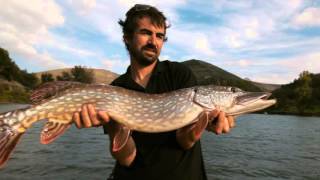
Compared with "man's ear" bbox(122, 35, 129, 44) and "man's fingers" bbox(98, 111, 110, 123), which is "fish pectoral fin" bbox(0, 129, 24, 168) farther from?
"man's ear" bbox(122, 35, 129, 44)

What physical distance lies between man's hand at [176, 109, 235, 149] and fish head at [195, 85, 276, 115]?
95mm

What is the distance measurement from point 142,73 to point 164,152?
1038mm

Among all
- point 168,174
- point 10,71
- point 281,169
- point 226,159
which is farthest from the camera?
point 10,71

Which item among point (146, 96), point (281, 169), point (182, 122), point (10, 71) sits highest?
point (10, 71)

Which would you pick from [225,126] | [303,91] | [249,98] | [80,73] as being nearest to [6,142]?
[225,126]

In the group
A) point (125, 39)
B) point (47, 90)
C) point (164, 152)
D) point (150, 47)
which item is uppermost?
point (125, 39)

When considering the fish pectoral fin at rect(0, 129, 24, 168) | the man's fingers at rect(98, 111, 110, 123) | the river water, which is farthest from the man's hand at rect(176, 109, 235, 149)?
the river water

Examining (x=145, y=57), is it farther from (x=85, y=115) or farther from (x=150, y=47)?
(x=85, y=115)

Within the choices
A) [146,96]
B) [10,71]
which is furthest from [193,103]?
[10,71]

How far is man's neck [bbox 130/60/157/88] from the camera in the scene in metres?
4.38

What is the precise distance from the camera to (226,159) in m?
16.3

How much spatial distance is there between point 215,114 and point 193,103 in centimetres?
26

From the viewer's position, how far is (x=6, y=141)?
3.66 meters

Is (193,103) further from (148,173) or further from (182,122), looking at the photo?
(148,173)
